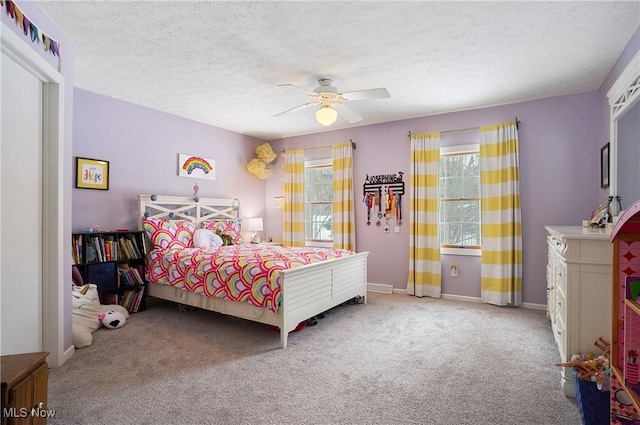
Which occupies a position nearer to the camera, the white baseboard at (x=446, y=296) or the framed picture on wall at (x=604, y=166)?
the framed picture on wall at (x=604, y=166)

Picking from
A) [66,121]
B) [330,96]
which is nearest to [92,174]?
[66,121]

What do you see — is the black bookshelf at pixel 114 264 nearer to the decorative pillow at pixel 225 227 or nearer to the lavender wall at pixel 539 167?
the decorative pillow at pixel 225 227

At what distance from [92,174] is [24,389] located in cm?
332

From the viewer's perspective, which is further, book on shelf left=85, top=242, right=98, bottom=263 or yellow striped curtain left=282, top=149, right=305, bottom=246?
yellow striped curtain left=282, top=149, right=305, bottom=246

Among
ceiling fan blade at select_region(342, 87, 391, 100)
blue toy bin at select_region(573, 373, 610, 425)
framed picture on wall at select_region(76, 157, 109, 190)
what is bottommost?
blue toy bin at select_region(573, 373, 610, 425)

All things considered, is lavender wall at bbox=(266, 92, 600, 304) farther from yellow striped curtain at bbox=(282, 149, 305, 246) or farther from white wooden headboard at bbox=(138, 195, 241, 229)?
white wooden headboard at bbox=(138, 195, 241, 229)

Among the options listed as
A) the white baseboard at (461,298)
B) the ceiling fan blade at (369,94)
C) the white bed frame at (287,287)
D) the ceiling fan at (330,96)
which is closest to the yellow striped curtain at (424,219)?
the white baseboard at (461,298)

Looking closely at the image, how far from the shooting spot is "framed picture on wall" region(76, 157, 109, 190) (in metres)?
3.87

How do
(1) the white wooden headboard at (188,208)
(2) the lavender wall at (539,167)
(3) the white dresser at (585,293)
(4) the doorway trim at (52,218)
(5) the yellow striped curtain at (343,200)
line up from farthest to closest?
1. (5) the yellow striped curtain at (343,200)
2. (1) the white wooden headboard at (188,208)
3. (2) the lavender wall at (539,167)
4. (4) the doorway trim at (52,218)
5. (3) the white dresser at (585,293)

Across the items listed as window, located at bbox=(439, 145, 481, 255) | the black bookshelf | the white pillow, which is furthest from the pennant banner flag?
window, located at bbox=(439, 145, 481, 255)

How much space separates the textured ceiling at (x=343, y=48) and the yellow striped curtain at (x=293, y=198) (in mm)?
1786

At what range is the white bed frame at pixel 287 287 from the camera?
10.2 ft

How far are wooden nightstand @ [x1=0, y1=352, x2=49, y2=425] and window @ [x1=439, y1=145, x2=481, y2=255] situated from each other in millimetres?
4533

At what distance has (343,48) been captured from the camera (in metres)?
2.90
